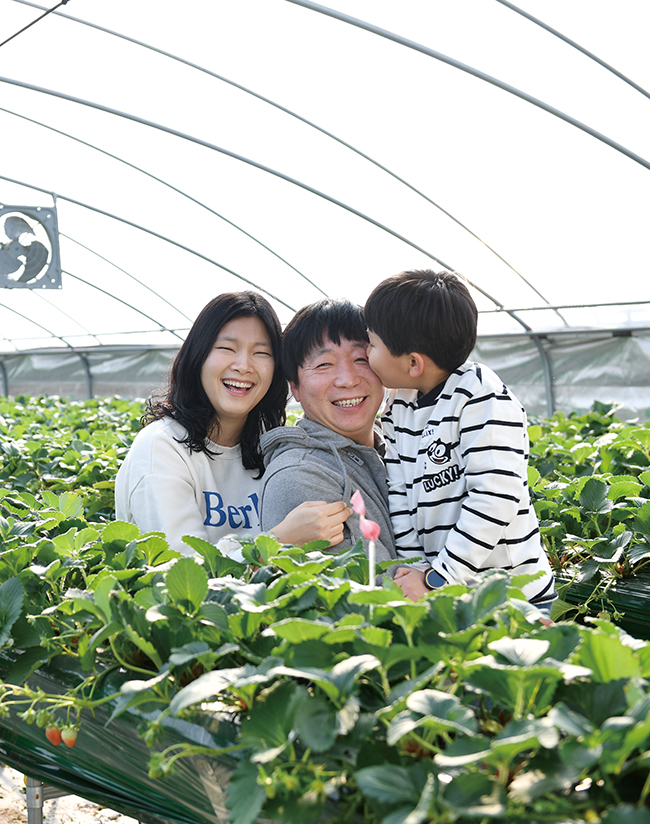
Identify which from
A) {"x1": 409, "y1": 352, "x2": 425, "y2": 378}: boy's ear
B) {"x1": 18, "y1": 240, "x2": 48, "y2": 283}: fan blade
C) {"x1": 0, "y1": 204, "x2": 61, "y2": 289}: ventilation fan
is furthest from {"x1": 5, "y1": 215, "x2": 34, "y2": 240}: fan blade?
{"x1": 409, "y1": 352, "x2": 425, "y2": 378}: boy's ear

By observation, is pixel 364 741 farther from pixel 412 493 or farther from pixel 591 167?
pixel 591 167

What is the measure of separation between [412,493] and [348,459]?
0.23m

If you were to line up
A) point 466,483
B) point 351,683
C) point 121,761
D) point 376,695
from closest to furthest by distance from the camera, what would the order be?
point 351,683
point 376,695
point 121,761
point 466,483

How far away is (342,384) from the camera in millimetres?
2189

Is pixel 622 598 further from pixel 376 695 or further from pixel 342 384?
pixel 376 695

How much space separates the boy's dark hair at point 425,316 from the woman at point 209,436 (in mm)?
561

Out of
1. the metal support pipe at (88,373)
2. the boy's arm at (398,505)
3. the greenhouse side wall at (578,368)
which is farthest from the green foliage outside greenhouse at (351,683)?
the metal support pipe at (88,373)

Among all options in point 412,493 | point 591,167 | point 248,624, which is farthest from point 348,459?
point 591,167

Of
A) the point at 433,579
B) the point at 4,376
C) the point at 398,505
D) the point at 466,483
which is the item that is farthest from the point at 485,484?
the point at 4,376

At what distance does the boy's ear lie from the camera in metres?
2.06

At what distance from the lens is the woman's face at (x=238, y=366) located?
246cm

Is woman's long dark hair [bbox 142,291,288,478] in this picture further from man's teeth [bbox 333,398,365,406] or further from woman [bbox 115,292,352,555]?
man's teeth [bbox 333,398,365,406]

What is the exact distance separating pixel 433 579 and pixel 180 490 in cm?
88

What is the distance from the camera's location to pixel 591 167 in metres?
6.50
